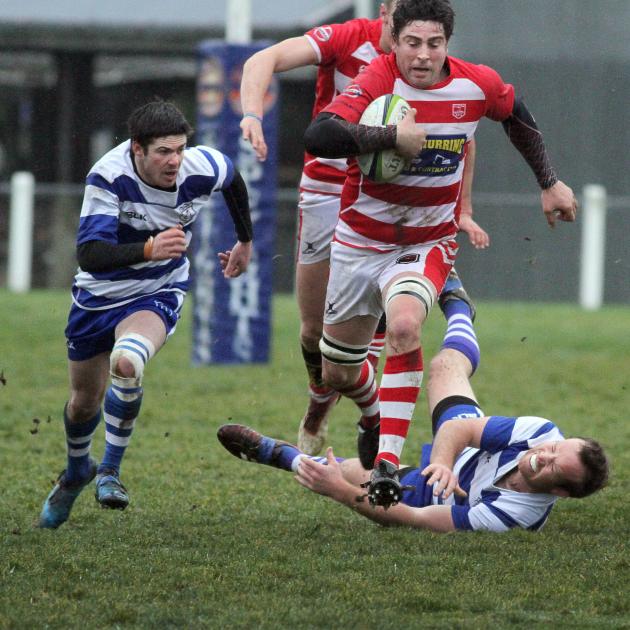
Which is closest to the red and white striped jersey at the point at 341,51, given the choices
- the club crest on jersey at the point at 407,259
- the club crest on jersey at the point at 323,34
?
the club crest on jersey at the point at 323,34

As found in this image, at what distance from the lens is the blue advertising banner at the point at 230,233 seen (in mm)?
12211

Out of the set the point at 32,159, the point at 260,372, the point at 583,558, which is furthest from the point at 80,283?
the point at 32,159

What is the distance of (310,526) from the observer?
239 inches

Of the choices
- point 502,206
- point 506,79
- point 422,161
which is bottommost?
point 502,206

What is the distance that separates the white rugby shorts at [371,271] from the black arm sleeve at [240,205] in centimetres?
56

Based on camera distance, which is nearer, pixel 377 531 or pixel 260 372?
pixel 377 531

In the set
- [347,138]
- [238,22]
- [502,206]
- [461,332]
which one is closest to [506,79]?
[502,206]

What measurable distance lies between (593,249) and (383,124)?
1588 centimetres

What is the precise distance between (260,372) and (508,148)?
10462 mm

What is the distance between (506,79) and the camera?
70.7 ft

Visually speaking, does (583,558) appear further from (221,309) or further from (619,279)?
(619,279)

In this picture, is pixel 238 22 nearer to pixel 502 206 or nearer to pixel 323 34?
pixel 323 34

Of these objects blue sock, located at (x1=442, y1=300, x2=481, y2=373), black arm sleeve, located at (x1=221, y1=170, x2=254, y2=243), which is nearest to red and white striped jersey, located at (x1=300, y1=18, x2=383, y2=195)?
black arm sleeve, located at (x1=221, y1=170, x2=254, y2=243)

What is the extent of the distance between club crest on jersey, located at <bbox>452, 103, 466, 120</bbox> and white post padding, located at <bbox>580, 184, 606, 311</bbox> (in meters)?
15.3
